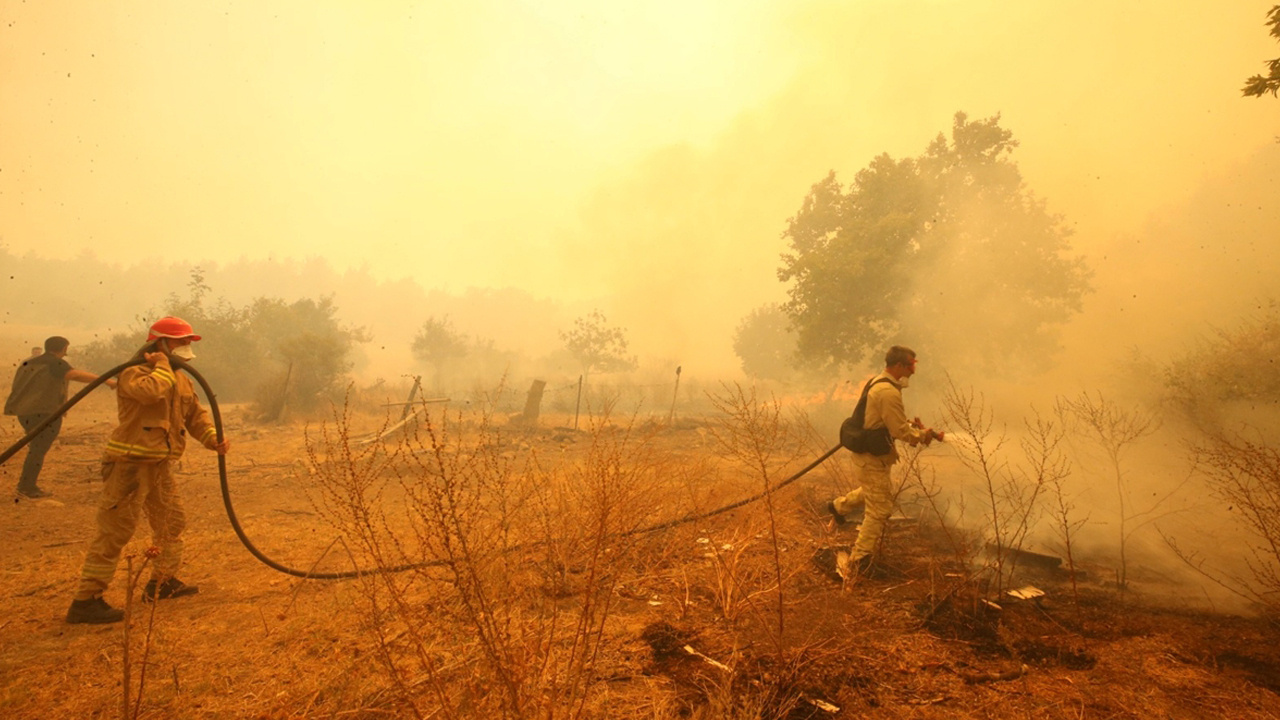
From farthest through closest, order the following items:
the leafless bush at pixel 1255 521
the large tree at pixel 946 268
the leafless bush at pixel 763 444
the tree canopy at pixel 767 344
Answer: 1. the tree canopy at pixel 767 344
2. the large tree at pixel 946 268
3. the leafless bush at pixel 1255 521
4. the leafless bush at pixel 763 444

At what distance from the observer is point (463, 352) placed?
1560 inches

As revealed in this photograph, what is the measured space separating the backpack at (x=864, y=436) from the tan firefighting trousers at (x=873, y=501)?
10cm

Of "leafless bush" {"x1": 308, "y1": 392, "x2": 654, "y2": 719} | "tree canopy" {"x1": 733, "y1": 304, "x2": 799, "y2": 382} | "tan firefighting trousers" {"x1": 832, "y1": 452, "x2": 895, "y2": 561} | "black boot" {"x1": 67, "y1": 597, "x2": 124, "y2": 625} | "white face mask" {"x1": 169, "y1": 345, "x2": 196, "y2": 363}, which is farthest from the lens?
"tree canopy" {"x1": 733, "y1": 304, "x2": 799, "y2": 382}

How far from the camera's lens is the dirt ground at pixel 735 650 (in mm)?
2762

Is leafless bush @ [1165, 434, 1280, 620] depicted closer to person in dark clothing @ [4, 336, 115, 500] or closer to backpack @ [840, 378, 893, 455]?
backpack @ [840, 378, 893, 455]

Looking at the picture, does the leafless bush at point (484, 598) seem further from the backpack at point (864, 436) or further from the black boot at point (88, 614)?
the backpack at point (864, 436)

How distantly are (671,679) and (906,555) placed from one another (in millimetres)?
3505

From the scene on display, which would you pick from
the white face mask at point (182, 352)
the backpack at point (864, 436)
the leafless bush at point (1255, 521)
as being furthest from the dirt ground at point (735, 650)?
the white face mask at point (182, 352)

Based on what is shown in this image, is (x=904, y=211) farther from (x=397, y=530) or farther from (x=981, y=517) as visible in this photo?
(x=397, y=530)

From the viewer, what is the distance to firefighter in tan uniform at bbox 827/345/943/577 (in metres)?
4.55

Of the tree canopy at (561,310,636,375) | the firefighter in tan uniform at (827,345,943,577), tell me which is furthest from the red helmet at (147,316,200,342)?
the tree canopy at (561,310,636,375)

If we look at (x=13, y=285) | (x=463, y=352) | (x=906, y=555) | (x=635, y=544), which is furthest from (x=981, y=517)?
(x=13, y=285)

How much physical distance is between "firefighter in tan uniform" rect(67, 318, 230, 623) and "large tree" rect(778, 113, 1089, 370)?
1622 centimetres

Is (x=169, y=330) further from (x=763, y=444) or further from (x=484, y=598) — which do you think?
(x=763, y=444)
